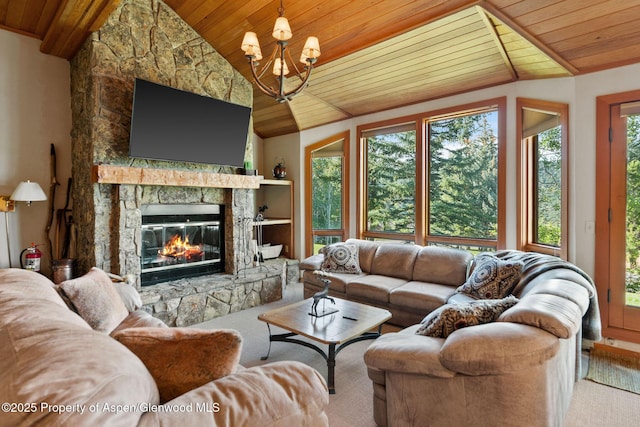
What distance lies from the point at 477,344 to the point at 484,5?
2.66m

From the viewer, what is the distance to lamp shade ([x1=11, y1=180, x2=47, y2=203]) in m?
3.31

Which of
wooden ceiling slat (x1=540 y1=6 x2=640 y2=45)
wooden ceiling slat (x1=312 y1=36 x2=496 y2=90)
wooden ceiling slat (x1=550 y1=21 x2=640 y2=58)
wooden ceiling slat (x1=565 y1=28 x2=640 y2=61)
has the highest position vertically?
wooden ceiling slat (x1=312 y1=36 x2=496 y2=90)

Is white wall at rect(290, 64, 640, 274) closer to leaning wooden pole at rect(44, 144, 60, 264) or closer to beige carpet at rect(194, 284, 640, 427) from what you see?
beige carpet at rect(194, 284, 640, 427)

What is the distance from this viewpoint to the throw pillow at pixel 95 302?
2111mm

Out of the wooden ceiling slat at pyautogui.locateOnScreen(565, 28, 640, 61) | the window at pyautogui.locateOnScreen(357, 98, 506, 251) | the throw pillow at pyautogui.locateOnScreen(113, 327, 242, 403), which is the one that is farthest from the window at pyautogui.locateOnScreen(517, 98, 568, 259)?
the throw pillow at pyautogui.locateOnScreen(113, 327, 242, 403)

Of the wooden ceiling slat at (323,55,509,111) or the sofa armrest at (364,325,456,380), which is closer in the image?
the sofa armrest at (364,325,456,380)

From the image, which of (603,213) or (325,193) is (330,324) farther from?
(325,193)

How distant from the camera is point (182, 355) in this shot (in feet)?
4.02

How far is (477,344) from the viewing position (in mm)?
1575

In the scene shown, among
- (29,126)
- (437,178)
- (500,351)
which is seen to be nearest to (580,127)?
(437,178)

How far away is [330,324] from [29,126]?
3945 mm

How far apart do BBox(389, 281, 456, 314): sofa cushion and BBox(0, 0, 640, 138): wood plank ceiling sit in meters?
2.46

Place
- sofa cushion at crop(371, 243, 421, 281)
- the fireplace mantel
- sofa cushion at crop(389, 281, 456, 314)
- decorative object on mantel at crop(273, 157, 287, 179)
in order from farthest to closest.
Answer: decorative object on mantel at crop(273, 157, 287, 179), sofa cushion at crop(371, 243, 421, 281), the fireplace mantel, sofa cushion at crop(389, 281, 456, 314)

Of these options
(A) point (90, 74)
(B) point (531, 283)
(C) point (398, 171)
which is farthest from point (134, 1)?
(B) point (531, 283)
